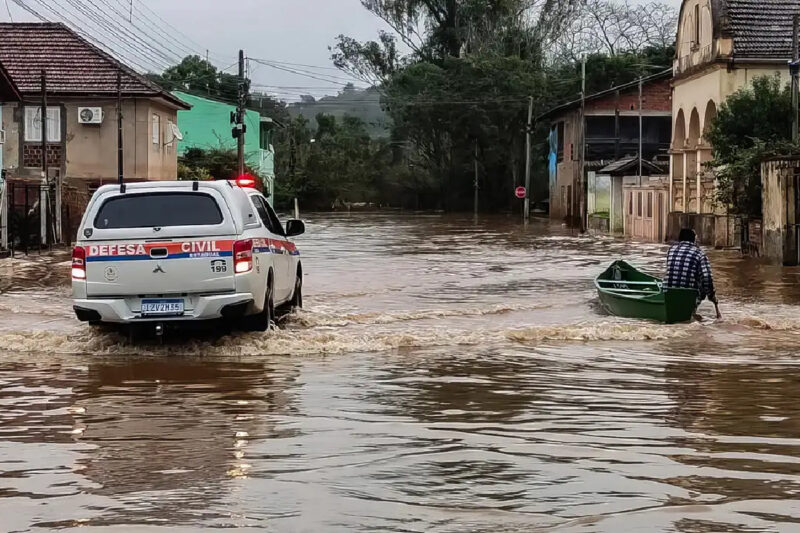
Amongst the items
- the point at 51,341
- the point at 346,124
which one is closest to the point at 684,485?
the point at 51,341

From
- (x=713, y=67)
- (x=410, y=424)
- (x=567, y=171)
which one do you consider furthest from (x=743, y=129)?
(x=567, y=171)

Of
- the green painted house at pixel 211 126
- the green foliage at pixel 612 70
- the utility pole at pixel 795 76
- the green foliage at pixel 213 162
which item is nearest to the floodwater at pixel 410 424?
the utility pole at pixel 795 76

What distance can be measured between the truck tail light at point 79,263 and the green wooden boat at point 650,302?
7377 mm

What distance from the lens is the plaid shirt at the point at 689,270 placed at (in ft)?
55.6

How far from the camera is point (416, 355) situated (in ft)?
44.6

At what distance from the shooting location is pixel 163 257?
12852 millimetres

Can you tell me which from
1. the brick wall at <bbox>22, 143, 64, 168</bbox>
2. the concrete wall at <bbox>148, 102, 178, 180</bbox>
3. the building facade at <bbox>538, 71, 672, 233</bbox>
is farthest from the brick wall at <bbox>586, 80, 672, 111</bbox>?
the brick wall at <bbox>22, 143, 64, 168</bbox>

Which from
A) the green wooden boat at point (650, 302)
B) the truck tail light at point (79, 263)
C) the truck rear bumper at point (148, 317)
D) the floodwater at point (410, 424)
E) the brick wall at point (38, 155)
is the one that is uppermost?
the brick wall at point (38, 155)

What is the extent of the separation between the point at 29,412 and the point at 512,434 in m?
3.79

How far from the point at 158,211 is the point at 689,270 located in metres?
7.63

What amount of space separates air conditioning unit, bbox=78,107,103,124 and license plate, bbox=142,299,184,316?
33.8m

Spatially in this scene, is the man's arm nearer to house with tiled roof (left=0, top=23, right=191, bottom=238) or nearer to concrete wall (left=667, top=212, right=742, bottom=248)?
concrete wall (left=667, top=212, right=742, bottom=248)

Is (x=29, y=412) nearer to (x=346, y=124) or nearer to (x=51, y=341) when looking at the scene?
(x=51, y=341)

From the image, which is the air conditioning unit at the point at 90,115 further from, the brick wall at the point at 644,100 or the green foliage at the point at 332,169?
the green foliage at the point at 332,169
